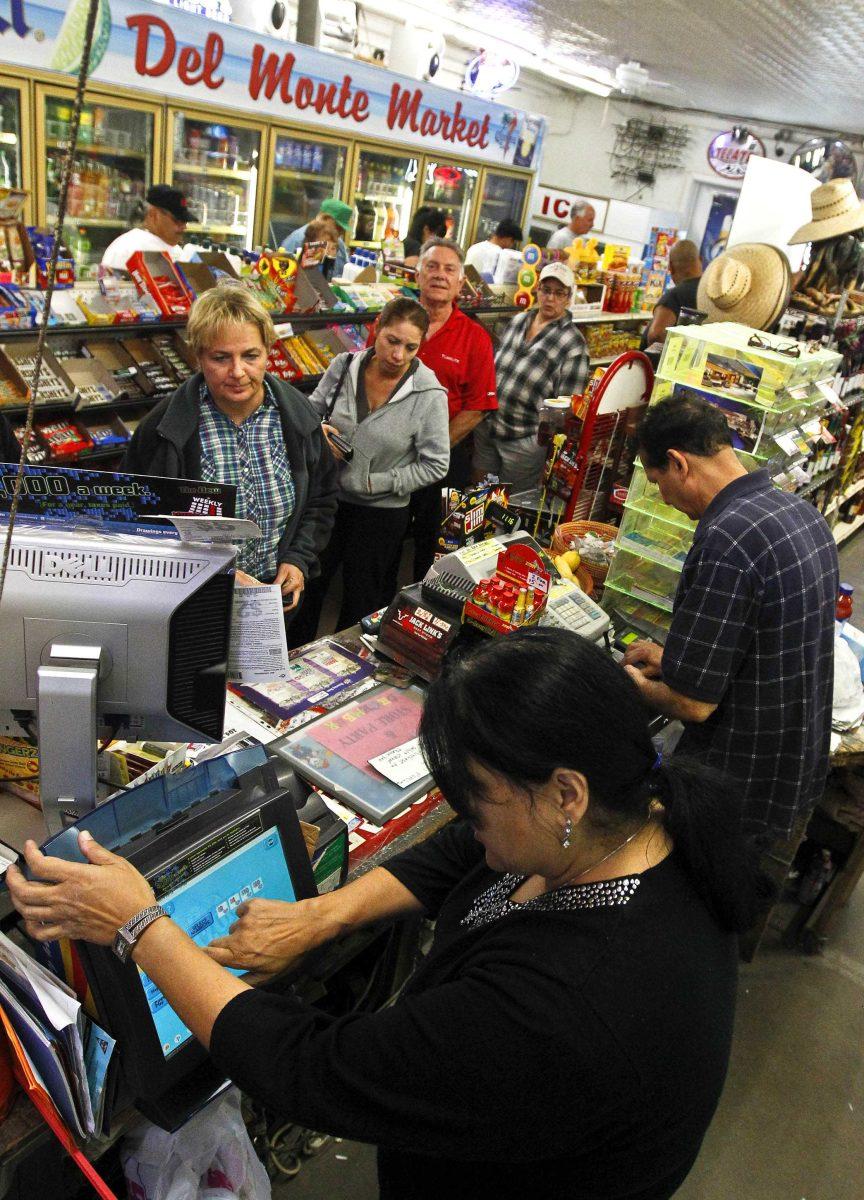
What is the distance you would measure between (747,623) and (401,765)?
3.11 ft

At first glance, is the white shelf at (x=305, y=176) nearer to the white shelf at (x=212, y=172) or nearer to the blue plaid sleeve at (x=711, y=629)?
the white shelf at (x=212, y=172)

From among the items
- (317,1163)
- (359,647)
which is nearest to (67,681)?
(359,647)

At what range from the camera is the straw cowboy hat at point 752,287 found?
432cm

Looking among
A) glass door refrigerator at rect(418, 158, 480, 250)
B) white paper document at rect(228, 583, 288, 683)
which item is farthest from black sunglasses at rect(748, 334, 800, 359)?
glass door refrigerator at rect(418, 158, 480, 250)

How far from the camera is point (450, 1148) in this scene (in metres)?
0.96

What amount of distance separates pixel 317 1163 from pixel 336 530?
227 centimetres

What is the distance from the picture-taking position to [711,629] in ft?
7.03

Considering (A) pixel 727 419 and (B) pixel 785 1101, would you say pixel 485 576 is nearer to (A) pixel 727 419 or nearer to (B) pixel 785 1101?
(A) pixel 727 419

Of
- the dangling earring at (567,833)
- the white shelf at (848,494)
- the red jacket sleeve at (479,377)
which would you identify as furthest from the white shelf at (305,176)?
the dangling earring at (567,833)

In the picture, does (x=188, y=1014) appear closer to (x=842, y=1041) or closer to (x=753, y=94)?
(x=842, y=1041)

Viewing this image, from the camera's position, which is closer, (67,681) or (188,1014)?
(188,1014)

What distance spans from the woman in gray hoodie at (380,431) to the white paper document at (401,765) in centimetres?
154

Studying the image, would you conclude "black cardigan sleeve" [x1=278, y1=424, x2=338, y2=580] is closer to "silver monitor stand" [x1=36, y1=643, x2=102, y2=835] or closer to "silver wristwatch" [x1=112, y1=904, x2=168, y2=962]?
"silver monitor stand" [x1=36, y1=643, x2=102, y2=835]

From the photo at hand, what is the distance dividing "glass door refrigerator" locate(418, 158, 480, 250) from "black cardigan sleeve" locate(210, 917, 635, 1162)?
8243 millimetres
